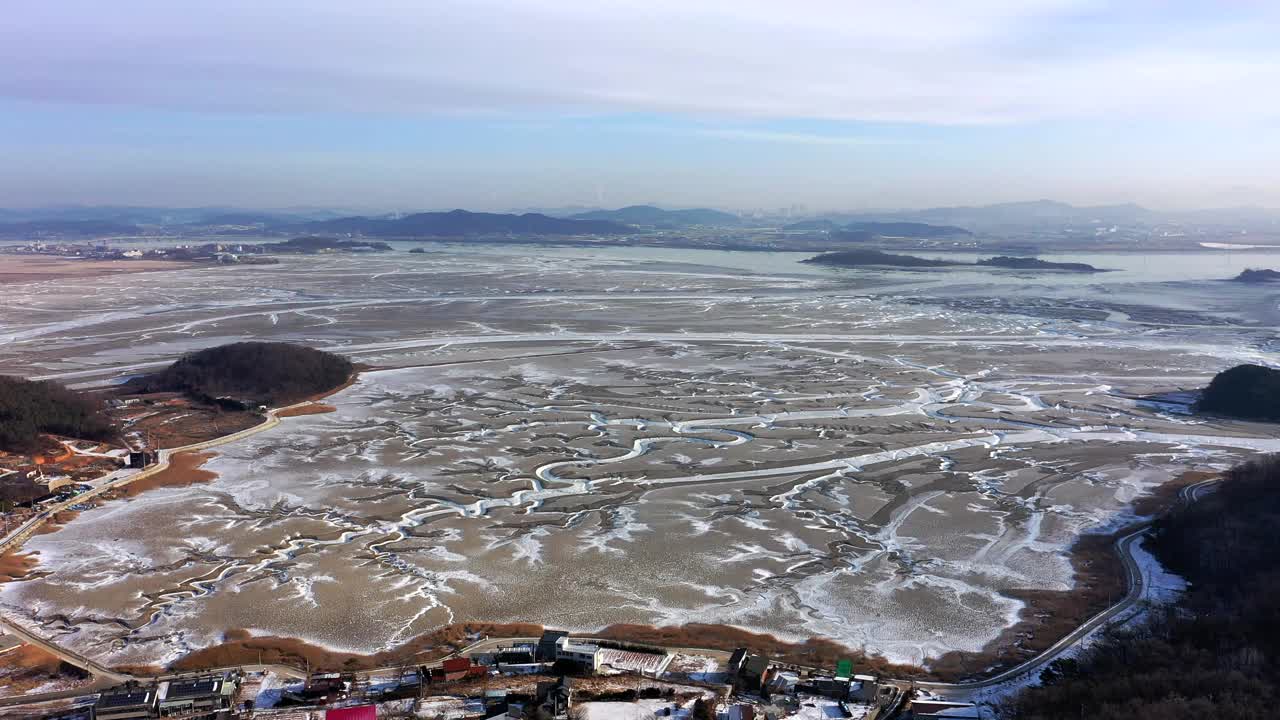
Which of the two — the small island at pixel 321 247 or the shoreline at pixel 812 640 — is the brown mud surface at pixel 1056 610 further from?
the small island at pixel 321 247

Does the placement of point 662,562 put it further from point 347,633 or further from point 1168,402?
point 1168,402

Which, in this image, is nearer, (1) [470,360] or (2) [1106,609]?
(2) [1106,609]

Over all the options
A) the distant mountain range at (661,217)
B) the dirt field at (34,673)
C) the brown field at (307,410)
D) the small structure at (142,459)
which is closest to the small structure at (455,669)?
the dirt field at (34,673)

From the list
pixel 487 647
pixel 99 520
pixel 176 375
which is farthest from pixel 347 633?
pixel 176 375

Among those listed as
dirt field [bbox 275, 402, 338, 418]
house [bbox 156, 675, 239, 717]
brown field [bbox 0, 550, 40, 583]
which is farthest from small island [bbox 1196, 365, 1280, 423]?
brown field [bbox 0, 550, 40, 583]

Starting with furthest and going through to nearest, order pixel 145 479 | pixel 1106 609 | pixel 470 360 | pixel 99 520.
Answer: pixel 470 360
pixel 145 479
pixel 99 520
pixel 1106 609

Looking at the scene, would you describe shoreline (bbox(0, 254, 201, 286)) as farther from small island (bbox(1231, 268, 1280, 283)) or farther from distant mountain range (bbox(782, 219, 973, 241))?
distant mountain range (bbox(782, 219, 973, 241))
